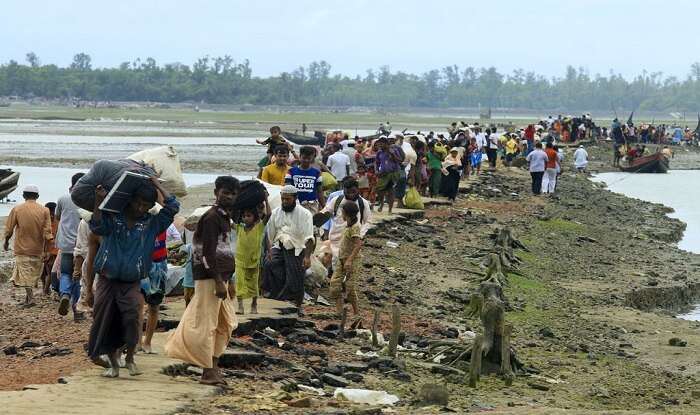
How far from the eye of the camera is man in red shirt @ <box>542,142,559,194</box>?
30766mm

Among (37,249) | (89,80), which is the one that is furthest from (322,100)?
(37,249)

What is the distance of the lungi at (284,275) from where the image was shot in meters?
12.5

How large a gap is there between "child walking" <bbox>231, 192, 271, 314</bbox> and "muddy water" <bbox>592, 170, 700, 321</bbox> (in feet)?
51.9

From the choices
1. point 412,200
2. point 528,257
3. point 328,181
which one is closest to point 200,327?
point 328,181

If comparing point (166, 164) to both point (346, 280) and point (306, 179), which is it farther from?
point (306, 179)

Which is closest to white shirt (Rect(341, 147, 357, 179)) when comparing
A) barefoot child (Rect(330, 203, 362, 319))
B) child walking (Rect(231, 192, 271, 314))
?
barefoot child (Rect(330, 203, 362, 319))

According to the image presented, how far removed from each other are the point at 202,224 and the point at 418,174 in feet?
53.4

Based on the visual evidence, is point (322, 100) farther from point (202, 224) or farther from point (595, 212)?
point (202, 224)

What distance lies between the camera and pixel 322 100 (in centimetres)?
Result: 17525

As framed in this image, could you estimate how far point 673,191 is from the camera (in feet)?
141

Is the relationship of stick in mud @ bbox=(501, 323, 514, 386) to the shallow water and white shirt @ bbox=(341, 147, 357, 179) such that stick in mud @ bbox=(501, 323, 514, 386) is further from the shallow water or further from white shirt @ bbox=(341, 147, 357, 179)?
the shallow water

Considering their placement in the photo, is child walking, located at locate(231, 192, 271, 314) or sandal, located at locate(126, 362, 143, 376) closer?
sandal, located at locate(126, 362, 143, 376)

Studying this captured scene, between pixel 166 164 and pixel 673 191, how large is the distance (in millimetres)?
34537

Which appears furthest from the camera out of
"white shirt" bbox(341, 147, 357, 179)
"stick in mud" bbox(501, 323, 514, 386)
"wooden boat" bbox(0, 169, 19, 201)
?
"wooden boat" bbox(0, 169, 19, 201)
